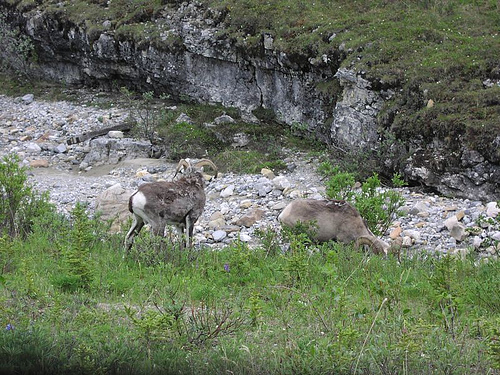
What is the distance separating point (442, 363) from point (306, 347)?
105 centimetres

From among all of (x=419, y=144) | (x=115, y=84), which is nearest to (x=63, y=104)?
(x=115, y=84)

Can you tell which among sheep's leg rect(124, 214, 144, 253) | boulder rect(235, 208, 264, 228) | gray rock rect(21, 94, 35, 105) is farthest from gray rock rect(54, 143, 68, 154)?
sheep's leg rect(124, 214, 144, 253)

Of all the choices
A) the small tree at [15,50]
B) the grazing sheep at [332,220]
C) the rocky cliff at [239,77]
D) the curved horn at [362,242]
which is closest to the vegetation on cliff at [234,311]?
the curved horn at [362,242]

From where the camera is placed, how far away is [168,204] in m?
10.5

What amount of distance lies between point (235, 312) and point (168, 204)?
442 centimetres

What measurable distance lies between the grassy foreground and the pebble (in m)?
2.23

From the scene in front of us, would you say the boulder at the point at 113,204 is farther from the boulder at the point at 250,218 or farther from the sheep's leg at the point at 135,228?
the sheep's leg at the point at 135,228

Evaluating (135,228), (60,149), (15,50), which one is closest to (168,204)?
(135,228)

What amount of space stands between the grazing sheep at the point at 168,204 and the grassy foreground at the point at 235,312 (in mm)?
965

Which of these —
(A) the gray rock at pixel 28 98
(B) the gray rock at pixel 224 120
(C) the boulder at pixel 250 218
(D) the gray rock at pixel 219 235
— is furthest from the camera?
(A) the gray rock at pixel 28 98

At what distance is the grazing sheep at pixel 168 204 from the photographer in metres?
10.2

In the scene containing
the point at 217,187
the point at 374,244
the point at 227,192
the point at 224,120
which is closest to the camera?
the point at 374,244

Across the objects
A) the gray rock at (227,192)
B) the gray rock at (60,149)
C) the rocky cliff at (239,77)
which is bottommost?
the gray rock at (60,149)

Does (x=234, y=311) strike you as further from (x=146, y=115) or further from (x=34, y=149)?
(x=34, y=149)
